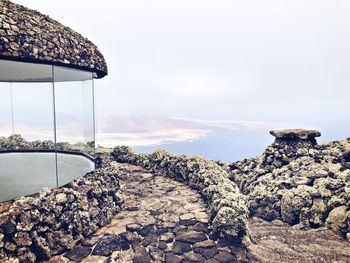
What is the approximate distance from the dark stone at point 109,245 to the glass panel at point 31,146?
2.74 m

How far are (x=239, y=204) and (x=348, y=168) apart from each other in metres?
8.46

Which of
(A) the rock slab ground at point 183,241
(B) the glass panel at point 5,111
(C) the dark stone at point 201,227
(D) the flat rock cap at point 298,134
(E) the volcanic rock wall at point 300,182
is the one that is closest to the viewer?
(A) the rock slab ground at point 183,241

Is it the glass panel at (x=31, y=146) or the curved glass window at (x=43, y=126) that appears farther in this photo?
the curved glass window at (x=43, y=126)

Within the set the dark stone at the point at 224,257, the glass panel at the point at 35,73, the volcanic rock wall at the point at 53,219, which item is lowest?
the dark stone at the point at 224,257

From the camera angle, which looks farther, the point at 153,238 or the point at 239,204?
the point at 239,204

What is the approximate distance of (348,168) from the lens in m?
15.3

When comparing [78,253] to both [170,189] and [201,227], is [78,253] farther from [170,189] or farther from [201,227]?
[170,189]

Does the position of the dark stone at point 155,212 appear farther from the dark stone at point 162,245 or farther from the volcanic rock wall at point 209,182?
the volcanic rock wall at point 209,182

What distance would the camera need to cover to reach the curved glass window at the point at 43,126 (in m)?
10.1

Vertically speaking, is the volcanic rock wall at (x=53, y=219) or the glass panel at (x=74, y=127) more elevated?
the glass panel at (x=74, y=127)

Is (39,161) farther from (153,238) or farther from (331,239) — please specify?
(331,239)

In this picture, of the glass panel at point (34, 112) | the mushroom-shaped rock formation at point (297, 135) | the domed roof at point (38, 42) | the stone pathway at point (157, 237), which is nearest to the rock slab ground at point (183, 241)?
the stone pathway at point (157, 237)

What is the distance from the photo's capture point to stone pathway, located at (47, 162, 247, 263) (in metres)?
8.51

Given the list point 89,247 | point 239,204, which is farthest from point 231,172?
point 89,247
